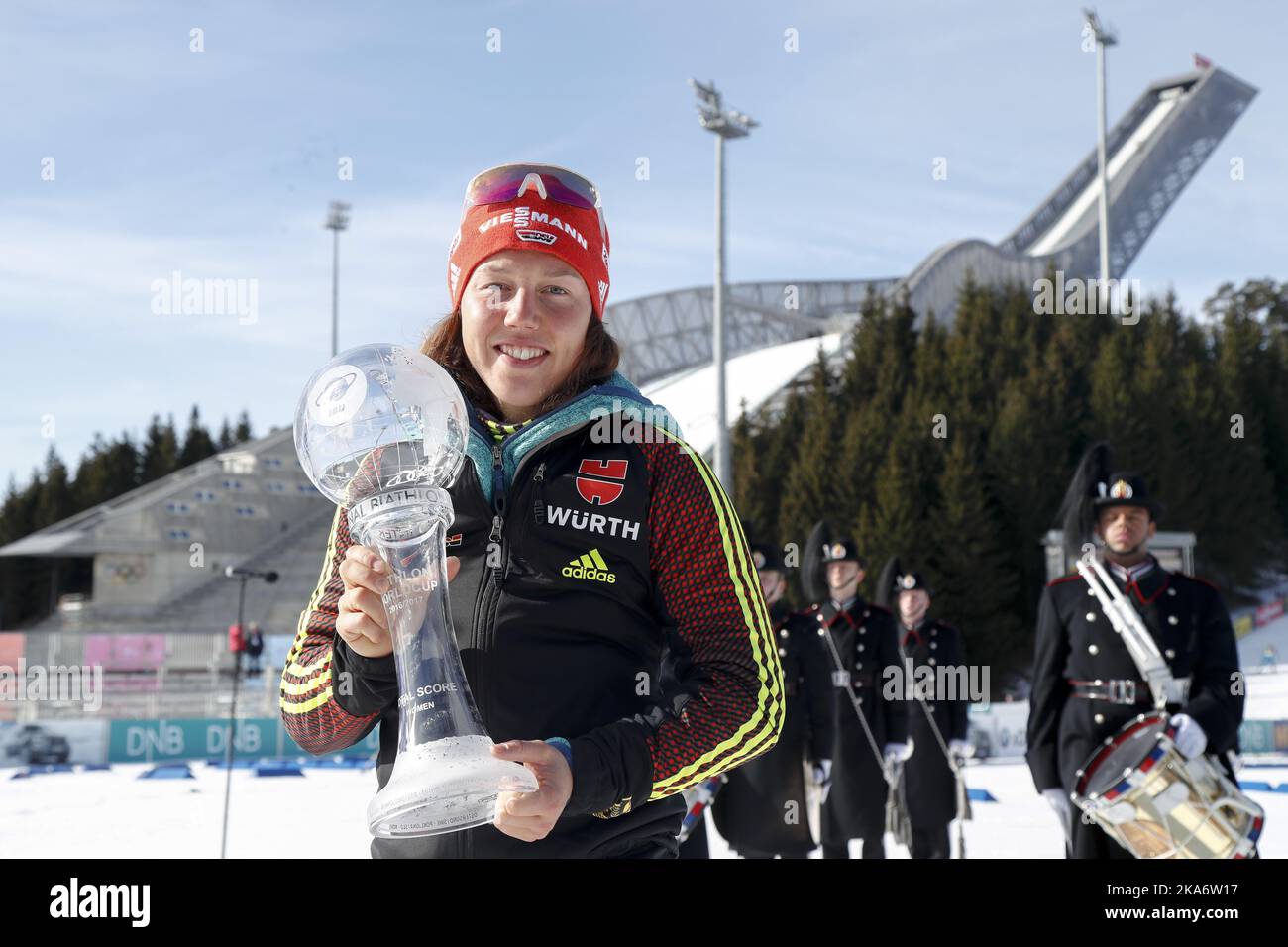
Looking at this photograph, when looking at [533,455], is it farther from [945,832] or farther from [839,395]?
[839,395]

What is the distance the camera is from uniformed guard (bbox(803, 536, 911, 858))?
9.51 metres

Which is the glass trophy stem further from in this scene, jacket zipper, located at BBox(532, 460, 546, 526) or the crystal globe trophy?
jacket zipper, located at BBox(532, 460, 546, 526)

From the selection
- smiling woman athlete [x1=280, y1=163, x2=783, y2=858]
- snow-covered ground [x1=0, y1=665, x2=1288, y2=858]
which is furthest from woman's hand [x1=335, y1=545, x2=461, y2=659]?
snow-covered ground [x1=0, y1=665, x2=1288, y2=858]

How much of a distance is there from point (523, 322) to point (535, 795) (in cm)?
76

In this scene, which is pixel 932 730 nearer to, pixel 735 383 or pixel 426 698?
pixel 426 698

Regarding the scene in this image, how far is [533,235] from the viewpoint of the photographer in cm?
203

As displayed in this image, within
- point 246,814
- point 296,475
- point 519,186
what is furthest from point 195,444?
point 519,186

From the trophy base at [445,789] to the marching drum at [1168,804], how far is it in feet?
13.4

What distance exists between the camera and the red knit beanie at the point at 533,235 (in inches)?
80.1

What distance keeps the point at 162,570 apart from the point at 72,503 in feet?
60.3

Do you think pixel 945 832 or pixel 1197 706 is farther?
pixel 945 832

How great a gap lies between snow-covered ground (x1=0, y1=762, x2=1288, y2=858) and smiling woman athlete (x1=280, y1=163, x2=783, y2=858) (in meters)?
6.01

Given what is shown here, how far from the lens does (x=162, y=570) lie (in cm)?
4300
